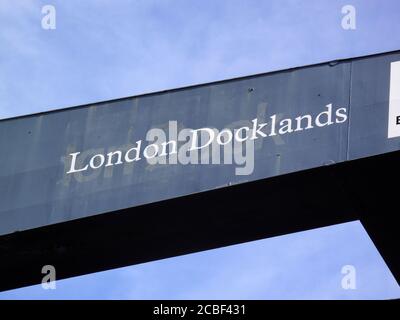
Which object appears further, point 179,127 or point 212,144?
point 179,127

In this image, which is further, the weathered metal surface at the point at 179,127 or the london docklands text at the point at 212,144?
the london docklands text at the point at 212,144

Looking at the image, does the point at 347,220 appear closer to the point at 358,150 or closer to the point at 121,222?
the point at 358,150

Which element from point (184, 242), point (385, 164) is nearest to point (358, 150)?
point (385, 164)

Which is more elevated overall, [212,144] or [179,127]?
[179,127]

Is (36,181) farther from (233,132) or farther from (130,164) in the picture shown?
(233,132)

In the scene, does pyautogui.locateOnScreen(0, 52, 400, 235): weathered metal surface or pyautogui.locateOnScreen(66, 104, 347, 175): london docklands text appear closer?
pyautogui.locateOnScreen(0, 52, 400, 235): weathered metal surface

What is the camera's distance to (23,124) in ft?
35.8
